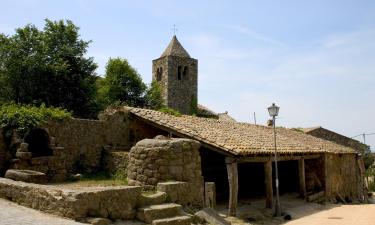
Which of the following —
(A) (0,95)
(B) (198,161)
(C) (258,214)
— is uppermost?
(A) (0,95)

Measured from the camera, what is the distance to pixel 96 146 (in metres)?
17.6

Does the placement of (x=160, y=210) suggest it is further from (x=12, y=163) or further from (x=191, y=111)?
(x=191, y=111)

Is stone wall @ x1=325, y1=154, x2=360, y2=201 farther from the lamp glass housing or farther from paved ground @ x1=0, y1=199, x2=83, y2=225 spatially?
paved ground @ x1=0, y1=199, x2=83, y2=225

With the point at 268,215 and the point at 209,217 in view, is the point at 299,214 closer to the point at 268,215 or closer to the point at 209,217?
the point at 268,215

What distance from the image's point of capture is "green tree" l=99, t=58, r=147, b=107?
36.5m

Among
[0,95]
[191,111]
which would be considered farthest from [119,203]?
[191,111]

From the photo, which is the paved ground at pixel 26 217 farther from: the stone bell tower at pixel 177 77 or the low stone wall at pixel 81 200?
the stone bell tower at pixel 177 77

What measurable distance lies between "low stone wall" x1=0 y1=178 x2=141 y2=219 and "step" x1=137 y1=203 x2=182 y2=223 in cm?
20

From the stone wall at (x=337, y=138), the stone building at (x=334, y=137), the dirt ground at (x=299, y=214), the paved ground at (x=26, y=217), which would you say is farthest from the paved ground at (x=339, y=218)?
the stone wall at (x=337, y=138)

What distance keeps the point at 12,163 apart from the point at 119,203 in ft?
25.8

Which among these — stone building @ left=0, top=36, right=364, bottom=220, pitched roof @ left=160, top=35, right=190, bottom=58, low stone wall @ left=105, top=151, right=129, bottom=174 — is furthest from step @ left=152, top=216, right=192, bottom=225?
pitched roof @ left=160, top=35, right=190, bottom=58

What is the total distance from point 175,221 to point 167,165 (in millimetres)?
1952

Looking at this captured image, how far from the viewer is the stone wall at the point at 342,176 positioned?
74.1 feet

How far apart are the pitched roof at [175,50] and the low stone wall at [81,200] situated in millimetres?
42096
